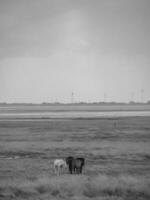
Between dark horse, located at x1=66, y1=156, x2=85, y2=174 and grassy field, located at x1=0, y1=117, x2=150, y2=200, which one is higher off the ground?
dark horse, located at x1=66, y1=156, x2=85, y2=174

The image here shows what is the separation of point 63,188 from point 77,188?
0.54 meters

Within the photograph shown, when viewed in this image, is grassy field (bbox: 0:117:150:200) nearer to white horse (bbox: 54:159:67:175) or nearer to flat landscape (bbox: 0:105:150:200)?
flat landscape (bbox: 0:105:150:200)

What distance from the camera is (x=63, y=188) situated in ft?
45.1

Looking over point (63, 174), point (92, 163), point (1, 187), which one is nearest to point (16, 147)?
point (92, 163)

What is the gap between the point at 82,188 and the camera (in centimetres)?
1370

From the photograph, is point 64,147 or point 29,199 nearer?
point 29,199

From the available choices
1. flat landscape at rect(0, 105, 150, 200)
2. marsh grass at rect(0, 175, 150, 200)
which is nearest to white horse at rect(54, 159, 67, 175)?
flat landscape at rect(0, 105, 150, 200)

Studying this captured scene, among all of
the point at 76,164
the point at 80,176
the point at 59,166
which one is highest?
the point at 76,164

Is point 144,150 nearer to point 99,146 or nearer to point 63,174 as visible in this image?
point 99,146

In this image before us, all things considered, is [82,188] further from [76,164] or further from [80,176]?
[76,164]

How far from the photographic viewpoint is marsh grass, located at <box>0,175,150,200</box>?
13.0m

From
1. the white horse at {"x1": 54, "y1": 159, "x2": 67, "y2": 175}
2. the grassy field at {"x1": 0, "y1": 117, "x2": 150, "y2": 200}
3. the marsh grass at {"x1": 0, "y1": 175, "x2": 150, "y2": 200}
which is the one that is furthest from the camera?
the white horse at {"x1": 54, "y1": 159, "x2": 67, "y2": 175}

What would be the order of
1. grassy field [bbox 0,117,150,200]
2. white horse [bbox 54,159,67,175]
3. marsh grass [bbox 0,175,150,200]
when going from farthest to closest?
white horse [bbox 54,159,67,175]
grassy field [bbox 0,117,150,200]
marsh grass [bbox 0,175,150,200]

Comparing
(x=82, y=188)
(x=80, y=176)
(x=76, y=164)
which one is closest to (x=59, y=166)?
(x=76, y=164)
